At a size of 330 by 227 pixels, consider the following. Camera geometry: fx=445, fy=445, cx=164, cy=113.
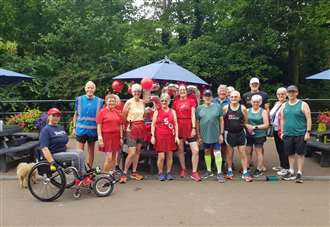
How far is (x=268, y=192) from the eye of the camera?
6.97 metres

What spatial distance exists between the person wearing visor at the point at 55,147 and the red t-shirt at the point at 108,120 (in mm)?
825

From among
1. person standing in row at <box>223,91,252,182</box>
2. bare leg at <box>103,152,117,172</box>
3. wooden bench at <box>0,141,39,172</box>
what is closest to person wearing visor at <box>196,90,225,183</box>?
person standing in row at <box>223,91,252,182</box>

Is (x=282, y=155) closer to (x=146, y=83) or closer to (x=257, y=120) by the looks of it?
(x=257, y=120)

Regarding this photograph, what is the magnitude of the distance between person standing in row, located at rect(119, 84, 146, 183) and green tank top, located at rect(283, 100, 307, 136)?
2.57m

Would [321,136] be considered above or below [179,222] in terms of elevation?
above

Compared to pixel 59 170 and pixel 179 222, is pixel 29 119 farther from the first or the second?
pixel 179 222

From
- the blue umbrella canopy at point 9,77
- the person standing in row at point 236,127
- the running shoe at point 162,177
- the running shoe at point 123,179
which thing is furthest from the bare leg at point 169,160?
the blue umbrella canopy at point 9,77

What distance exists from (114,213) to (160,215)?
614 mm

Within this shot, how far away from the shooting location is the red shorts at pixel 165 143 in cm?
783

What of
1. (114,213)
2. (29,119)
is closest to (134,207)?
(114,213)

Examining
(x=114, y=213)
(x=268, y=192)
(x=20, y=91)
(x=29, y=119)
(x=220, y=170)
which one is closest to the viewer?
(x=114, y=213)

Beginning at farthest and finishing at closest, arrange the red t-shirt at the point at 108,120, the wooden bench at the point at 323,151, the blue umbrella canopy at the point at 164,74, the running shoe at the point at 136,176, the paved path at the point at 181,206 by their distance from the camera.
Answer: the wooden bench at the point at 323,151 → the blue umbrella canopy at the point at 164,74 → the running shoe at the point at 136,176 → the red t-shirt at the point at 108,120 → the paved path at the point at 181,206

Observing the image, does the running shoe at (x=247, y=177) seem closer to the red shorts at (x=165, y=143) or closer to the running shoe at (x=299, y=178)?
the running shoe at (x=299, y=178)

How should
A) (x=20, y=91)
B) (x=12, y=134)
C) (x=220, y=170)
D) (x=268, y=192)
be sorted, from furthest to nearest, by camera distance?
(x=20, y=91), (x=12, y=134), (x=220, y=170), (x=268, y=192)
